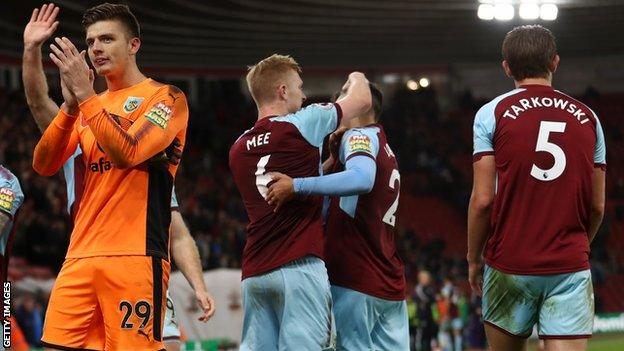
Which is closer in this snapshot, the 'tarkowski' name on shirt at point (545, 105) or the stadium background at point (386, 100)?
the 'tarkowski' name on shirt at point (545, 105)

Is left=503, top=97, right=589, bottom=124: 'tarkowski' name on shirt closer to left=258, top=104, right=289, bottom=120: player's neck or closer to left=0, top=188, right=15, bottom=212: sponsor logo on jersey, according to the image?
left=258, top=104, right=289, bottom=120: player's neck

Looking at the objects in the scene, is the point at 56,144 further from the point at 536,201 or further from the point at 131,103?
the point at 536,201

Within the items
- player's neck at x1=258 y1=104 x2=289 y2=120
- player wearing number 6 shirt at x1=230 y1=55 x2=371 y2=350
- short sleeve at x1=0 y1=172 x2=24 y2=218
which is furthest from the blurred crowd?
player's neck at x1=258 y1=104 x2=289 y2=120

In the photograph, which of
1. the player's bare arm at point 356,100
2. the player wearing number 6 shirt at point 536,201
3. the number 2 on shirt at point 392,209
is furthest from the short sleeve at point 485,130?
the number 2 on shirt at point 392,209

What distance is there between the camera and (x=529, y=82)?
5.49 metres

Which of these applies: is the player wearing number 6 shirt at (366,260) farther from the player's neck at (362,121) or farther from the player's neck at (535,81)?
the player's neck at (535,81)

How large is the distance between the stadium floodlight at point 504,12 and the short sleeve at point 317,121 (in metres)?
19.4

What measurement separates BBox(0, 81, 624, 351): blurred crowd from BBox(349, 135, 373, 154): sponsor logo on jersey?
1044cm

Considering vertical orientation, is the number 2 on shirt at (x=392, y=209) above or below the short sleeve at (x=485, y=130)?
below

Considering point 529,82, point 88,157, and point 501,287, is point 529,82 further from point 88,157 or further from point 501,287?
point 88,157

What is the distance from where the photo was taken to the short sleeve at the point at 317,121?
5.77 metres

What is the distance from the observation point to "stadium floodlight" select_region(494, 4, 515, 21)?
24484 mm

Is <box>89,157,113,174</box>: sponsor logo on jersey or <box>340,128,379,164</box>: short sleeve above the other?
<box>340,128,379,164</box>: short sleeve

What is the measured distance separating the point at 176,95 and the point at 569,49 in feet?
101
